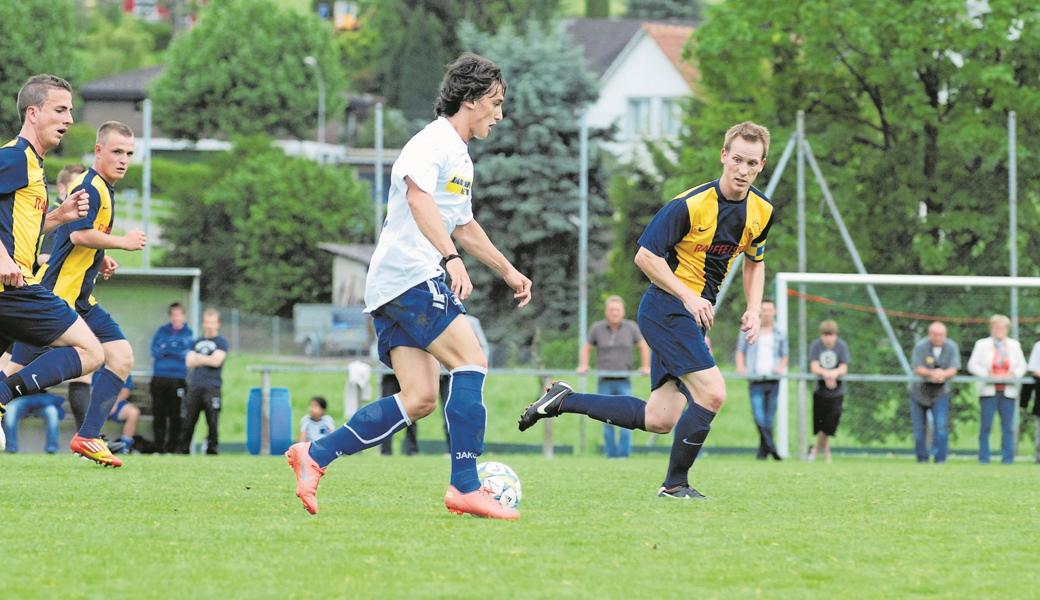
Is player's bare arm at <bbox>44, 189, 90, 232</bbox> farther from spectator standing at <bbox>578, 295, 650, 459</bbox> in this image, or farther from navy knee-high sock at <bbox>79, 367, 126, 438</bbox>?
spectator standing at <bbox>578, 295, 650, 459</bbox>

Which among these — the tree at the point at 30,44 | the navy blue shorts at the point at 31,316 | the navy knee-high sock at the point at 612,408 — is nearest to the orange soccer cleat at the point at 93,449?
the navy blue shorts at the point at 31,316

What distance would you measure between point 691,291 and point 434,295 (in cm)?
187

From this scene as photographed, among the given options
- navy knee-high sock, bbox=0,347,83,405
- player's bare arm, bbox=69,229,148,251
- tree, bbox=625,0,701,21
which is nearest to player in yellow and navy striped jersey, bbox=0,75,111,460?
navy knee-high sock, bbox=0,347,83,405

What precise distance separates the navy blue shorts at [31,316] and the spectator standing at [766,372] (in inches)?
452

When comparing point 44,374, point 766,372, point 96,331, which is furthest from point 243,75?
point 44,374

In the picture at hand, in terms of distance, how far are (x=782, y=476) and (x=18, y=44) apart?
185 ft

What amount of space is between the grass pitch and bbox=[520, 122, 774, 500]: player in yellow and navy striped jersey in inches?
17.5

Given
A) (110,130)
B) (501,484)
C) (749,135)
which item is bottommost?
(501,484)

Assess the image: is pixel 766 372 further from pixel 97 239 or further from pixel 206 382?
pixel 97 239

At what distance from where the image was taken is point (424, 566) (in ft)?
19.7

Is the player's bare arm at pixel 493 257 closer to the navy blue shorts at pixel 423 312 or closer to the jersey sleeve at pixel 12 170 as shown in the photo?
the navy blue shorts at pixel 423 312

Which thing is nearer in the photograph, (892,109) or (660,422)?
(660,422)

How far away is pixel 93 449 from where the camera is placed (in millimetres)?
11172

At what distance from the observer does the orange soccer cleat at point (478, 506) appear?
7.62 meters
